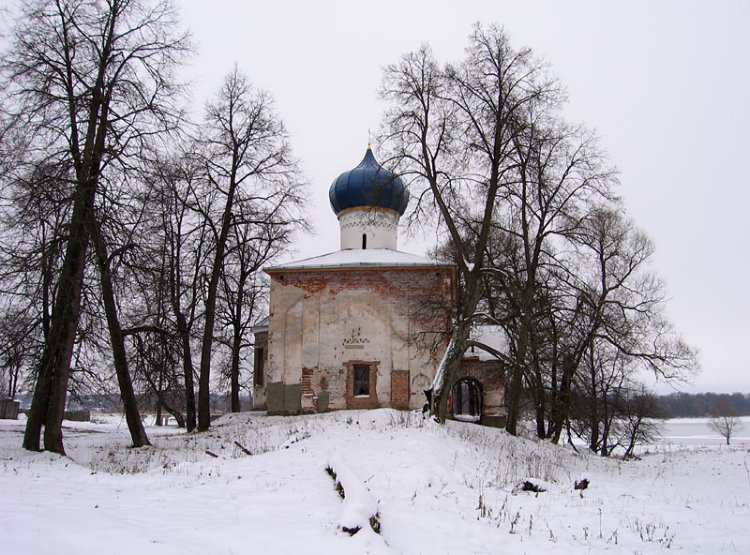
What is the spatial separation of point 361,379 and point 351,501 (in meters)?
13.1

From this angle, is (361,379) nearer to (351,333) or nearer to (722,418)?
(351,333)

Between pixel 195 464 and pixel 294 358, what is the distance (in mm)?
9325

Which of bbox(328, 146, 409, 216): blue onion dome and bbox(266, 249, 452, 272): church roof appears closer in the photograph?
bbox(266, 249, 452, 272): church roof

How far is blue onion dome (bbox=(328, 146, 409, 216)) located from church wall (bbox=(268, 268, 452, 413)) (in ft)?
12.7

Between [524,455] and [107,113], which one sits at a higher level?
[107,113]

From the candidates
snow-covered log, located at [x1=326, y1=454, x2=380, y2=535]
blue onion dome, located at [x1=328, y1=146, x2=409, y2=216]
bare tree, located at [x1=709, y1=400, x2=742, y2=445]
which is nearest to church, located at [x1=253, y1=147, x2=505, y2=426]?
blue onion dome, located at [x1=328, y1=146, x2=409, y2=216]

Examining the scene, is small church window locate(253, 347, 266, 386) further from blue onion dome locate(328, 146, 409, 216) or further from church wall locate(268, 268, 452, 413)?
blue onion dome locate(328, 146, 409, 216)

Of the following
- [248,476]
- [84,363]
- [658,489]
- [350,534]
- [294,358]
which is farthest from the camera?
[294,358]

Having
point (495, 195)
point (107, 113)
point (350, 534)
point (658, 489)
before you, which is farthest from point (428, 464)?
point (107, 113)

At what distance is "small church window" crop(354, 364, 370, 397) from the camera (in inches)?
756

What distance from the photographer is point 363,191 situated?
2244cm

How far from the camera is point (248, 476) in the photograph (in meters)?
8.78

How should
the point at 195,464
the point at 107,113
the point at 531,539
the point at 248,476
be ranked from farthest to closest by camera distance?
the point at 107,113
the point at 195,464
the point at 248,476
the point at 531,539

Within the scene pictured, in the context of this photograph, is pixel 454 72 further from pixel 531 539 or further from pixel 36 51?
pixel 531 539
